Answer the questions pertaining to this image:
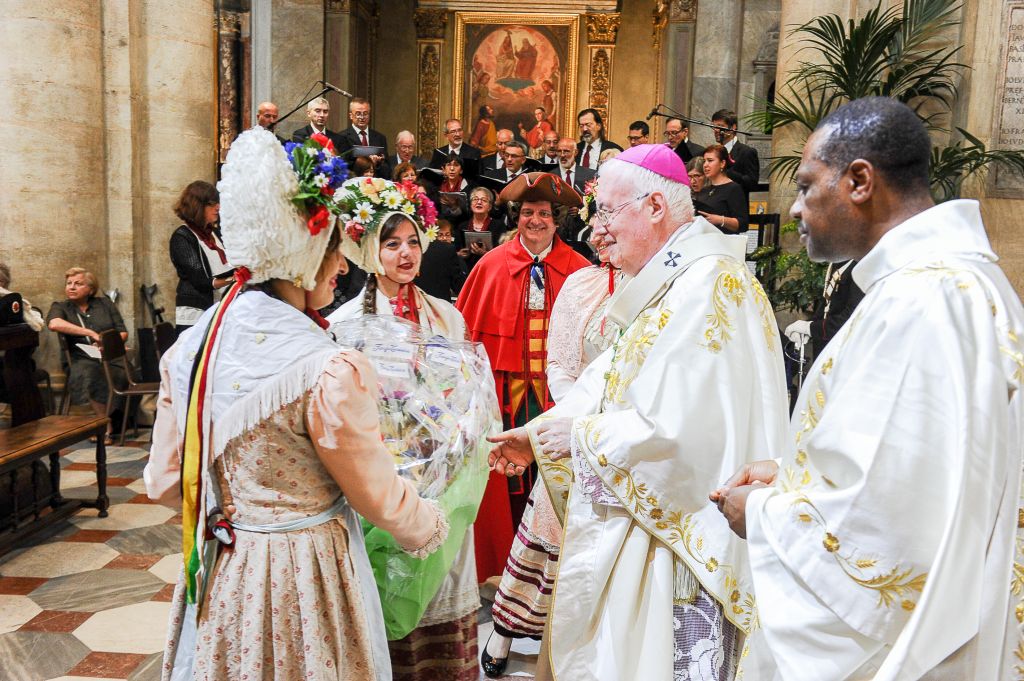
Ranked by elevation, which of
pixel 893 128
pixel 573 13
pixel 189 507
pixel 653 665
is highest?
pixel 573 13

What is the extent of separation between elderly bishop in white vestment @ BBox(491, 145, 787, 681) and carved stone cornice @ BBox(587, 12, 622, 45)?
14.1 metres

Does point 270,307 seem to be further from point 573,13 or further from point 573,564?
point 573,13

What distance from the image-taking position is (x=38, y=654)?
144 inches

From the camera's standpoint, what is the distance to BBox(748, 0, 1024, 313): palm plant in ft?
19.0

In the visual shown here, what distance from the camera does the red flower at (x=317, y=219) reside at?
1.90 metres

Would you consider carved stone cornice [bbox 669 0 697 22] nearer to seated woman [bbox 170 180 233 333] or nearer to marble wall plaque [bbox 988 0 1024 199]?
marble wall plaque [bbox 988 0 1024 199]

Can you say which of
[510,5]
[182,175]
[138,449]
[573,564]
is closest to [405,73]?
[510,5]

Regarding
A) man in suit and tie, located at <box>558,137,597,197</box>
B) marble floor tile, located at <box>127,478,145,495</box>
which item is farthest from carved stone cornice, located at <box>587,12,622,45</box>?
marble floor tile, located at <box>127,478,145,495</box>

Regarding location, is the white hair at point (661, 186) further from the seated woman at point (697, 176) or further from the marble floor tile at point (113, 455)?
the marble floor tile at point (113, 455)

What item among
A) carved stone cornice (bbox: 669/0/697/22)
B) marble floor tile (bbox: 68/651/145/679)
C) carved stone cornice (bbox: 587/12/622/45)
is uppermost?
carved stone cornice (bbox: 587/12/622/45)

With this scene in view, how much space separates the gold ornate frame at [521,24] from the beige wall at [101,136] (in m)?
8.16

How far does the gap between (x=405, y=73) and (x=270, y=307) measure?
14679mm

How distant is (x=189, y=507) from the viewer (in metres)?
1.94

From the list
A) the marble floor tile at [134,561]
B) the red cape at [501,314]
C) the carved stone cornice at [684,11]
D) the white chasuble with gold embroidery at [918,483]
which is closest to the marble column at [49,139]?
the marble floor tile at [134,561]
